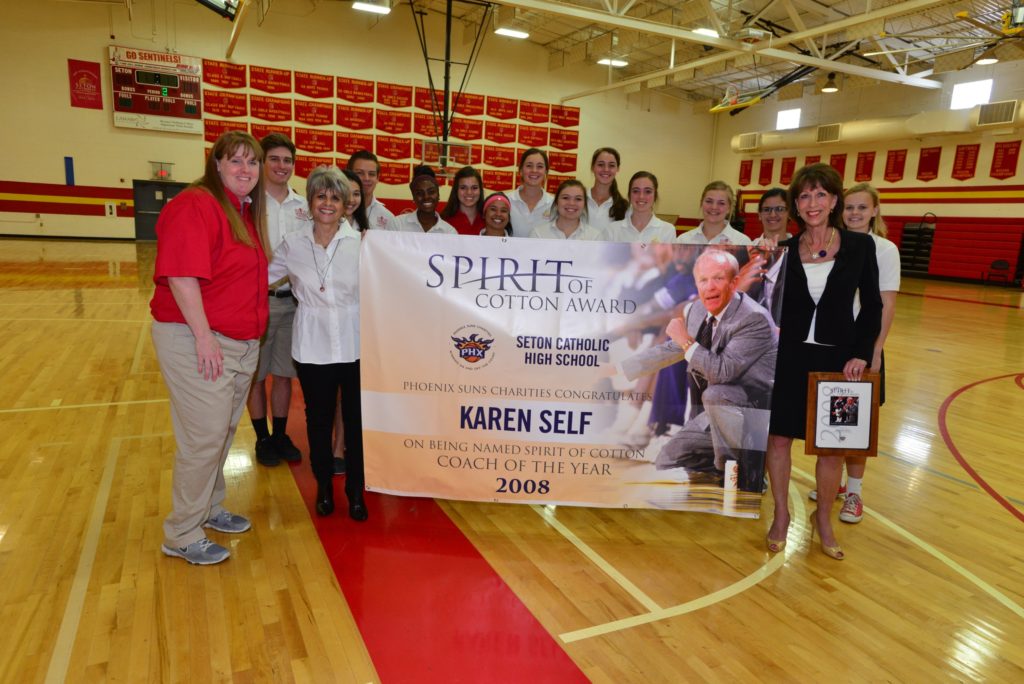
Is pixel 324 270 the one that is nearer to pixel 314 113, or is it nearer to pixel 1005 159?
pixel 314 113

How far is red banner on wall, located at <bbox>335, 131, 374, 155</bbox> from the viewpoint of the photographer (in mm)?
16531

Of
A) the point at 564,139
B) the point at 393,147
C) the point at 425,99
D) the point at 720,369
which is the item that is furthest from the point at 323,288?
the point at 564,139

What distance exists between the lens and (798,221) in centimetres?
268

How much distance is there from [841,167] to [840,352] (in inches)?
699

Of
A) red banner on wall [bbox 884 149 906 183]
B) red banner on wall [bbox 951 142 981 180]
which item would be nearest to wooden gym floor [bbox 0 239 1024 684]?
red banner on wall [bbox 951 142 981 180]

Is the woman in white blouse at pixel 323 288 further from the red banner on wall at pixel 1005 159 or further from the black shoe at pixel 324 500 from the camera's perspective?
the red banner on wall at pixel 1005 159

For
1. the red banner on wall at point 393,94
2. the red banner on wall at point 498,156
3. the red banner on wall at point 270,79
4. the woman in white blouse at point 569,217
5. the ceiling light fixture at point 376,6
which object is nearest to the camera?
the woman in white blouse at point 569,217

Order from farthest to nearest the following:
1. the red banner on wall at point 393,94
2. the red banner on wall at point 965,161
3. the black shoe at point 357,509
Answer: the red banner on wall at point 393,94
the red banner on wall at point 965,161
the black shoe at point 357,509

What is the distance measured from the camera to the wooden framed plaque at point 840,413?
2574 mm

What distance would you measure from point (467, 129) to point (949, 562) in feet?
55.0

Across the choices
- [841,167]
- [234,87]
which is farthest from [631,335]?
[841,167]

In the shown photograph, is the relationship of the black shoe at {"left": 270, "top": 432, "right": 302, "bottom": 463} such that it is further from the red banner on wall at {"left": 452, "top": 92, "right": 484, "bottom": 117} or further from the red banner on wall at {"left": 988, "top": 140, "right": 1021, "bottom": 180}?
the red banner on wall at {"left": 988, "top": 140, "right": 1021, "bottom": 180}

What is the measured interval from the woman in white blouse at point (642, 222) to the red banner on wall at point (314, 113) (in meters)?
14.4

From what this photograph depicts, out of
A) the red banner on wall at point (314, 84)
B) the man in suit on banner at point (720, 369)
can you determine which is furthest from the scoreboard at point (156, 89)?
the man in suit on banner at point (720, 369)
